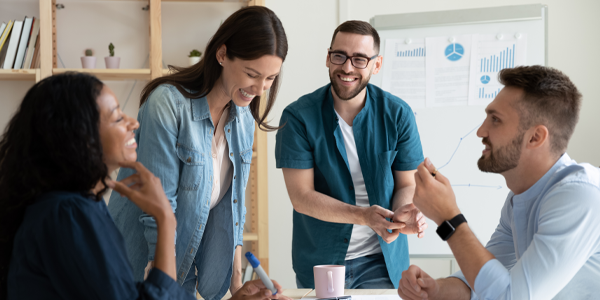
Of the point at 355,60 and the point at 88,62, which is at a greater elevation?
the point at 88,62

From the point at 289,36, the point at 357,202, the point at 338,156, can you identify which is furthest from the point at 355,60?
the point at 289,36

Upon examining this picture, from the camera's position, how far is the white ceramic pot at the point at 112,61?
114 inches

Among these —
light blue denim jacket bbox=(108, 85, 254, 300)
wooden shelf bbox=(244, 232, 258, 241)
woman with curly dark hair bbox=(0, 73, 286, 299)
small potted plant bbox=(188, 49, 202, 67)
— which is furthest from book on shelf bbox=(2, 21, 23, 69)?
woman with curly dark hair bbox=(0, 73, 286, 299)

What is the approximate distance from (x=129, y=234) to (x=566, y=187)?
1.18 meters

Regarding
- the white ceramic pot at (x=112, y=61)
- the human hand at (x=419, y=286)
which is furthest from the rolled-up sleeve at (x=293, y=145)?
the white ceramic pot at (x=112, y=61)

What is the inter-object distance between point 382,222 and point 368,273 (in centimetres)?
28

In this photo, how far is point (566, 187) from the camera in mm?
1177

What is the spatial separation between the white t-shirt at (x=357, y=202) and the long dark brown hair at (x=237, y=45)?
613 mm

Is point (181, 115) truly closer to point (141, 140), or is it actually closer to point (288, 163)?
point (141, 140)

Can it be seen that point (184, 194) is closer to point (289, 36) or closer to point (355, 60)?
point (355, 60)

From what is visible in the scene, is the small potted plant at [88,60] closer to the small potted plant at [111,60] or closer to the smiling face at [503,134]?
the small potted plant at [111,60]

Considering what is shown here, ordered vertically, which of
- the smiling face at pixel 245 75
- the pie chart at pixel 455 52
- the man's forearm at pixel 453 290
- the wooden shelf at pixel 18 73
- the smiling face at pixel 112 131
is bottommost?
the man's forearm at pixel 453 290

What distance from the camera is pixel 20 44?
2799mm

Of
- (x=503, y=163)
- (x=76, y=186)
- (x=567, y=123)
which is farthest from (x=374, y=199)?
(x=76, y=186)
